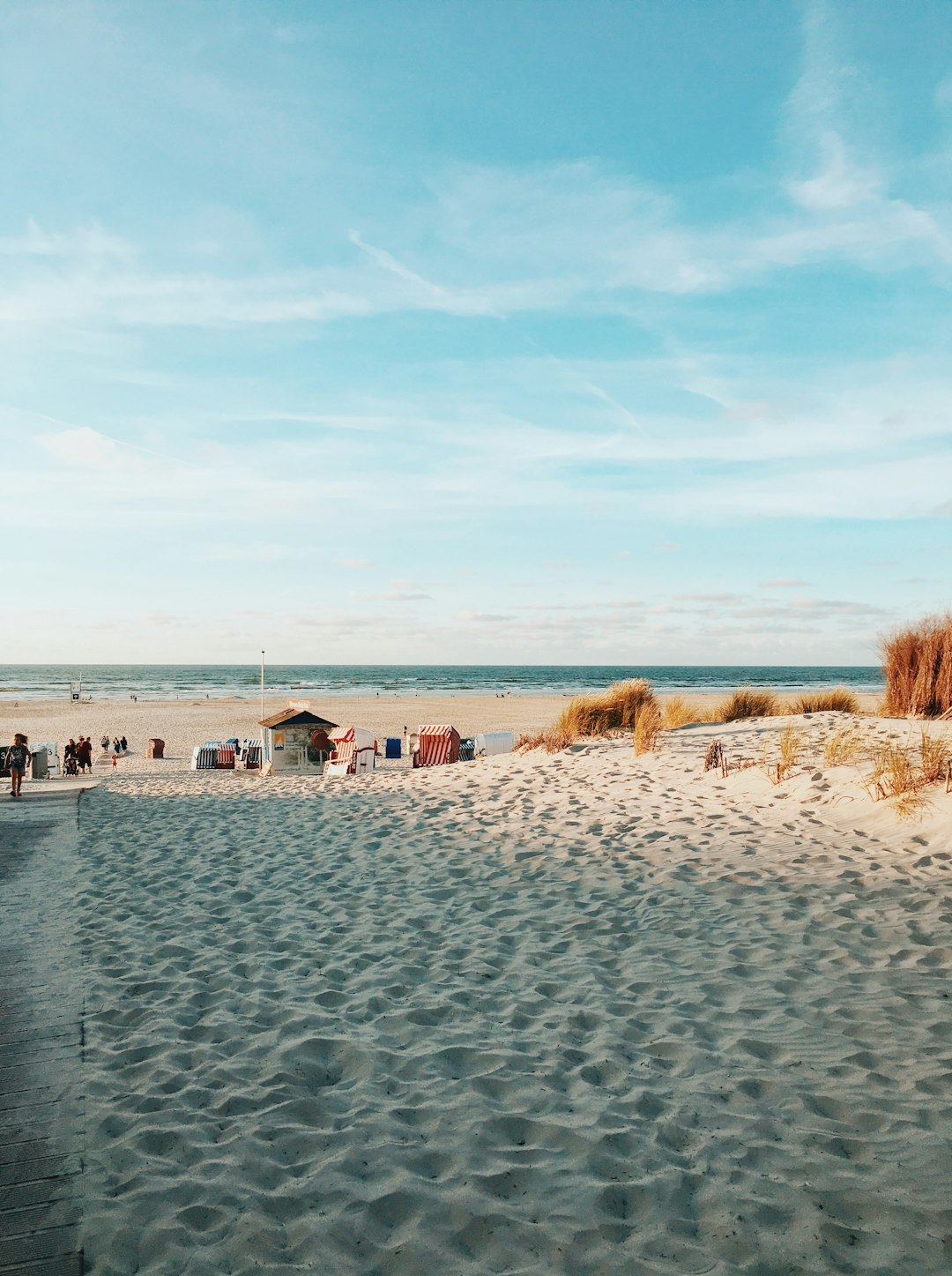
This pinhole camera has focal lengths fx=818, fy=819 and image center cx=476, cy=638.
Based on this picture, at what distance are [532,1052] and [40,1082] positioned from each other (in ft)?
7.75

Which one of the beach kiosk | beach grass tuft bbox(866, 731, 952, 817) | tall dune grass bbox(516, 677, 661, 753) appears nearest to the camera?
beach grass tuft bbox(866, 731, 952, 817)

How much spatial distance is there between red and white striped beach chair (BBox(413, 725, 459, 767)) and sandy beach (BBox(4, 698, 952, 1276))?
32.7 ft

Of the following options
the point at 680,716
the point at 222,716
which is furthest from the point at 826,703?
the point at 222,716

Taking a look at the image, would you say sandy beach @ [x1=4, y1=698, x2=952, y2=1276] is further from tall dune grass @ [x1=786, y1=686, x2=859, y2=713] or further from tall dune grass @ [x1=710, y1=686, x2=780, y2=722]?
tall dune grass @ [x1=710, y1=686, x2=780, y2=722]

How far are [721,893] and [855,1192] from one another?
354 centimetres

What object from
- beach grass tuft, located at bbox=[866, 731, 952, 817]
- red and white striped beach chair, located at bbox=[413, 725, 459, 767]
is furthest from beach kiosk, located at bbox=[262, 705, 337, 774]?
beach grass tuft, located at bbox=[866, 731, 952, 817]

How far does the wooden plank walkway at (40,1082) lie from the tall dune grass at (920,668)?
12.8 metres

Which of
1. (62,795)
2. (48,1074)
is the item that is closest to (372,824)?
(48,1074)

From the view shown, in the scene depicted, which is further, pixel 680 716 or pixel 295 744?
pixel 295 744

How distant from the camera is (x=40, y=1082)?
389 cm

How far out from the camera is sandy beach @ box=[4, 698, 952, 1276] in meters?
2.86

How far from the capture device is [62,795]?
13.3 meters

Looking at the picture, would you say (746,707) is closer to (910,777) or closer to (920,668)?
(920,668)

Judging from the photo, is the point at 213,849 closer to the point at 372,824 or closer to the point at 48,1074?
the point at 372,824
